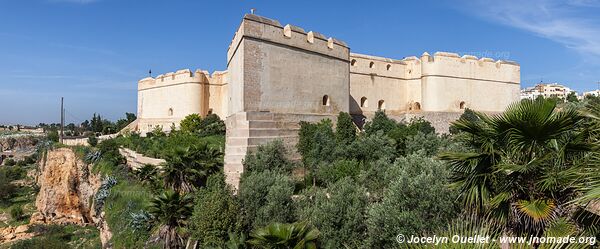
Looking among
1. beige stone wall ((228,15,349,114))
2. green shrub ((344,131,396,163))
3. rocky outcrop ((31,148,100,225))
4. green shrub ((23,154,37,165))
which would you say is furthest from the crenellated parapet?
green shrub ((23,154,37,165))

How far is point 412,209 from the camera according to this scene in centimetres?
771

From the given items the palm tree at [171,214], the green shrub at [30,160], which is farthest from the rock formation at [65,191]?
the green shrub at [30,160]

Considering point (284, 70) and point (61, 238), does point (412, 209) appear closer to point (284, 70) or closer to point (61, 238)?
point (284, 70)

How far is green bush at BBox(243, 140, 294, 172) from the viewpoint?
44.5 ft

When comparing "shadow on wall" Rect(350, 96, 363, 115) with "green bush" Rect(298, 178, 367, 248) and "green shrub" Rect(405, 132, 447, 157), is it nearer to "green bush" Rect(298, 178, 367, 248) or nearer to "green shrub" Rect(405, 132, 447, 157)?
"green shrub" Rect(405, 132, 447, 157)

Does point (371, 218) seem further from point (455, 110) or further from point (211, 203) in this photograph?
point (455, 110)

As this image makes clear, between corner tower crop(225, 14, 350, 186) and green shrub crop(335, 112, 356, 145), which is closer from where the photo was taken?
corner tower crop(225, 14, 350, 186)

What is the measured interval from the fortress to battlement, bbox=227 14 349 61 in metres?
0.04

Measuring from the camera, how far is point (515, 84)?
92.9 ft

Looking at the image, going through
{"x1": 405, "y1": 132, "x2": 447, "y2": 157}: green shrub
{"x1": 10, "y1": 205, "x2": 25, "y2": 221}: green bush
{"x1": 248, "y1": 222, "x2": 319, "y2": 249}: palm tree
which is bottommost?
{"x1": 10, "y1": 205, "x2": 25, "y2": 221}: green bush

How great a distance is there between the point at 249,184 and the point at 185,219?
2.06 meters

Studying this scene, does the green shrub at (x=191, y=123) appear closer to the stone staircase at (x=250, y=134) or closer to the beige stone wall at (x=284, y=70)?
the beige stone wall at (x=284, y=70)

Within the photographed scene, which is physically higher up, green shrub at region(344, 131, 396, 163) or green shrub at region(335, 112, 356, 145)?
green shrub at region(335, 112, 356, 145)

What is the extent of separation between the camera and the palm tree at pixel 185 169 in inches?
512
